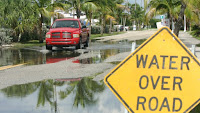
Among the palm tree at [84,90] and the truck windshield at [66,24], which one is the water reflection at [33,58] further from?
the palm tree at [84,90]

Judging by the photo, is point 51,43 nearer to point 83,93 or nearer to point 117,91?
point 83,93

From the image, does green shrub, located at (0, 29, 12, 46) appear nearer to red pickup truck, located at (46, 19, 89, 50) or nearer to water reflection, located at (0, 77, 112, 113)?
red pickup truck, located at (46, 19, 89, 50)

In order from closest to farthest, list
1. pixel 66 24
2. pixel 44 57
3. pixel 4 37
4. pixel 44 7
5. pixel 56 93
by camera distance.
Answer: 1. pixel 56 93
2. pixel 44 57
3. pixel 66 24
4. pixel 4 37
5. pixel 44 7

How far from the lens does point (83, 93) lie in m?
7.76

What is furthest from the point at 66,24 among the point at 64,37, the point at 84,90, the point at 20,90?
the point at 84,90

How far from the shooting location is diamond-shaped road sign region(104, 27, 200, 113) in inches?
168

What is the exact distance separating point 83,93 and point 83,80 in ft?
5.13

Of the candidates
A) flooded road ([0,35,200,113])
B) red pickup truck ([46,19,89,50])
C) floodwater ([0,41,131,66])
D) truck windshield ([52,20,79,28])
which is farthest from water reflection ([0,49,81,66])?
truck windshield ([52,20,79,28])

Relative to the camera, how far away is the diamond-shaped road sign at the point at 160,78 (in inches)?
168

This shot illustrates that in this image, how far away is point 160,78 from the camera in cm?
435

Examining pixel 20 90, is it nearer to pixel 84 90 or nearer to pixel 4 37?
pixel 84 90

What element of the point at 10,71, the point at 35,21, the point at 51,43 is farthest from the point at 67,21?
the point at 10,71

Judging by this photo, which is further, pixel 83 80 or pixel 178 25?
pixel 178 25

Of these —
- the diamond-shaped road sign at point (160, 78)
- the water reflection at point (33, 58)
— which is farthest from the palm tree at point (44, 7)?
the diamond-shaped road sign at point (160, 78)
